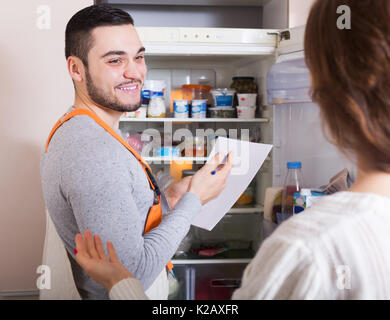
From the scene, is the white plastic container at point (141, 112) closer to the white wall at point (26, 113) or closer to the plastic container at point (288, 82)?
the white wall at point (26, 113)

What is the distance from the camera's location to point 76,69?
0.91 metres

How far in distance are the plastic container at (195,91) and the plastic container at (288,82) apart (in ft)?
1.35

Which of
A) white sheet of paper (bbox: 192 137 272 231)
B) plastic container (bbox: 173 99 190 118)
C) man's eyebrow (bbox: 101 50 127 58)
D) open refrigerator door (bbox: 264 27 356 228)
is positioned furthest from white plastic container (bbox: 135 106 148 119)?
man's eyebrow (bbox: 101 50 127 58)

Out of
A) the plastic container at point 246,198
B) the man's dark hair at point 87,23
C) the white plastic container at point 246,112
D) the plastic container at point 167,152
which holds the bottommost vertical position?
the plastic container at point 246,198

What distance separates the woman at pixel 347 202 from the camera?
414 millimetres

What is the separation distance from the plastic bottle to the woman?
1129mm

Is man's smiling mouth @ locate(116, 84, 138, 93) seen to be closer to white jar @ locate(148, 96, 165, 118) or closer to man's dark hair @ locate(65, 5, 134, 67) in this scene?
man's dark hair @ locate(65, 5, 134, 67)

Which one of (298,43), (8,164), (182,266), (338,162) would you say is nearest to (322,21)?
(298,43)

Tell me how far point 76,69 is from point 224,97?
42.6 inches

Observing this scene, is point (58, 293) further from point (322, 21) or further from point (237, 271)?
point (237, 271)

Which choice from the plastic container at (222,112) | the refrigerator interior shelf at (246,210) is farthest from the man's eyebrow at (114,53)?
the refrigerator interior shelf at (246,210)

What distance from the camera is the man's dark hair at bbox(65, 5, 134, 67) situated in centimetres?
87
